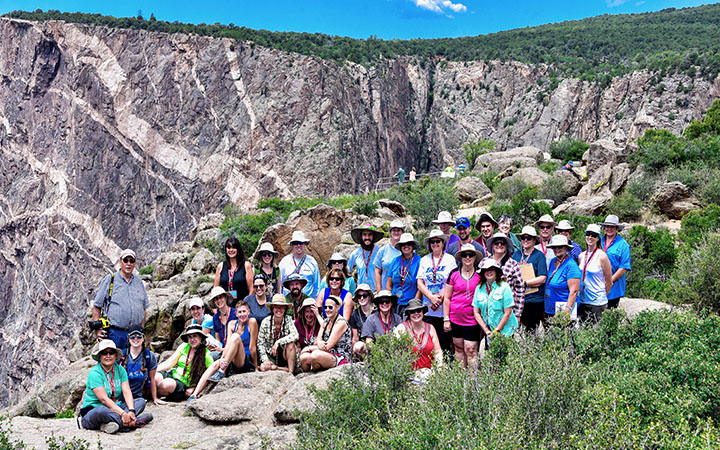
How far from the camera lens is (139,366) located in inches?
255

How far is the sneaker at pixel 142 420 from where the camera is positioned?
575 centimetres

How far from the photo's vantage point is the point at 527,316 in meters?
6.76

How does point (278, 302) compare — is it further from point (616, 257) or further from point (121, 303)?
point (616, 257)

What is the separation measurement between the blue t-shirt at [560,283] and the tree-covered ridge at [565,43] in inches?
1667

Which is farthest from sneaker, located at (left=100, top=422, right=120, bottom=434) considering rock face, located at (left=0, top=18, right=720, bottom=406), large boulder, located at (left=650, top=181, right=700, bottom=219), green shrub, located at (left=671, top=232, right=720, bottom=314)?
rock face, located at (left=0, top=18, right=720, bottom=406)

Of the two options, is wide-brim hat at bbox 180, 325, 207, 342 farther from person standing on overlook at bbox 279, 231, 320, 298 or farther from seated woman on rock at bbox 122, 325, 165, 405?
person standing on overlook at bbox 279, 231, 320, 298

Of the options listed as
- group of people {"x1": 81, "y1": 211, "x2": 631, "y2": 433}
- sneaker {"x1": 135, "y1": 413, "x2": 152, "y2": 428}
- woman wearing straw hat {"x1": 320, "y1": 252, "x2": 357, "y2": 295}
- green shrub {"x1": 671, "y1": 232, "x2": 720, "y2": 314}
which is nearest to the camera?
sneaker {"x1": 135, "y1": 413, "x2": 152, "y2": 428}

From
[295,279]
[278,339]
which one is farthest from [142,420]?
[295,279]

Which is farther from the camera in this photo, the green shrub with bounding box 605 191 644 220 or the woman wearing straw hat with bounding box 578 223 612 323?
the green shrub with bounding box 605 191 644 220

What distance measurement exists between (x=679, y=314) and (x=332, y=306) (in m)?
4.34

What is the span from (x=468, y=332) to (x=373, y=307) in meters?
1.53

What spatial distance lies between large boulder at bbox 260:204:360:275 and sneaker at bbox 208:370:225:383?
247 inches

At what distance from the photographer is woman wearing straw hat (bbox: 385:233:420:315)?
7.02 m

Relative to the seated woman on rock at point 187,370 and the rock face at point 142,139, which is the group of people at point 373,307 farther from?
the rock face at point 142,139
